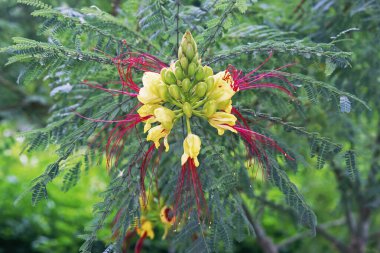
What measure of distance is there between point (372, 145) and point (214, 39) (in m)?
3.66

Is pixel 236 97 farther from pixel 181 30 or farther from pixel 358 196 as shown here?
pixel 358 196

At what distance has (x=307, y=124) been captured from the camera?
184 inches

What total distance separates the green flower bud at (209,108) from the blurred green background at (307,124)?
846 mm

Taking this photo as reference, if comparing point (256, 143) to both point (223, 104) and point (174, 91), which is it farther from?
point (174, 91)

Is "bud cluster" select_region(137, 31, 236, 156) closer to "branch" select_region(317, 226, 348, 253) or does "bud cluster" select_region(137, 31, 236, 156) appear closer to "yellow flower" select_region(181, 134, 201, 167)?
"yellow flower" select_region(181, 134, 201, 167)

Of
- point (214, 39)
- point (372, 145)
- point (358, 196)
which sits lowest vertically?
point (358, 196)

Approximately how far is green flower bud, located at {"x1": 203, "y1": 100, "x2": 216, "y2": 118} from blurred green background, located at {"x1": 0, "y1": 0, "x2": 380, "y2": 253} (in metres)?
0.85

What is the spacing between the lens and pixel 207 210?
2.53 m

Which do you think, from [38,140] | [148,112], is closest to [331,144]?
[148,112]

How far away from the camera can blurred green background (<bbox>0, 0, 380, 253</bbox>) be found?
371 centimetres

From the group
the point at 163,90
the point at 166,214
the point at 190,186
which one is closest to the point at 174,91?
the point at 163,90

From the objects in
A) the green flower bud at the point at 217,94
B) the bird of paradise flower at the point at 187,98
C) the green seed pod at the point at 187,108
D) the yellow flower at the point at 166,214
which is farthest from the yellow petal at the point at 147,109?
the yellow flower at the point at 166,214

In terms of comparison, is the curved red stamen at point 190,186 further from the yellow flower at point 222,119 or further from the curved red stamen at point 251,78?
the curved red stamen at point 251,78

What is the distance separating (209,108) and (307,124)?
265 cm
